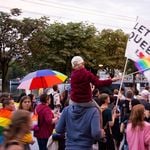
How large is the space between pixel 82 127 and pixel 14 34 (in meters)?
33.4

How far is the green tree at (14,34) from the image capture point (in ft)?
130

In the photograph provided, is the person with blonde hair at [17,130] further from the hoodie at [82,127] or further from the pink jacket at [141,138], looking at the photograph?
the pink jacket at [141,138]

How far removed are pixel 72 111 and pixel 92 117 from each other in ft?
1.25

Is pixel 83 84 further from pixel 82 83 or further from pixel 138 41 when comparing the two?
pixel 138 41

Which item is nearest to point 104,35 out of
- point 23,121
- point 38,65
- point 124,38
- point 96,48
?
point 124,38

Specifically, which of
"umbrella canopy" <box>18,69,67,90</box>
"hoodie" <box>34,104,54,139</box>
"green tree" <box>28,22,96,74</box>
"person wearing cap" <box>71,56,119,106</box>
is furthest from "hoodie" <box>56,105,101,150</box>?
"green tree" <box>28,22,96,74</box>

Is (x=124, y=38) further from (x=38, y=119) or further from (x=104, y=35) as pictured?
(x=38, y=119)

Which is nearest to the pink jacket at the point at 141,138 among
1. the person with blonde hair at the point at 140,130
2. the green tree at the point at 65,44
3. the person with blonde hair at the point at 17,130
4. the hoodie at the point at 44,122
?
the person with blonde hair at the point at 140,130

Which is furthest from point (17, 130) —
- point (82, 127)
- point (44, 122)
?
point (44, 122)

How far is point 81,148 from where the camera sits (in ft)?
24.0

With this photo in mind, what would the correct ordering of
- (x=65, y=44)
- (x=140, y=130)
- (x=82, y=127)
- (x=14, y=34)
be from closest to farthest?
1. (x=82, y=127)
2. (x=140, y=130)
3. (x=14, y=34)
4. (x=65, y=44)

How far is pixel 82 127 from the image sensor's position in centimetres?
732

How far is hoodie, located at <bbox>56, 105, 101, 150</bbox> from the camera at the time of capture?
23.5 ft

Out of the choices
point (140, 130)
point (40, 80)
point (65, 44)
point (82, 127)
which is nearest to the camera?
point (82, 127)
